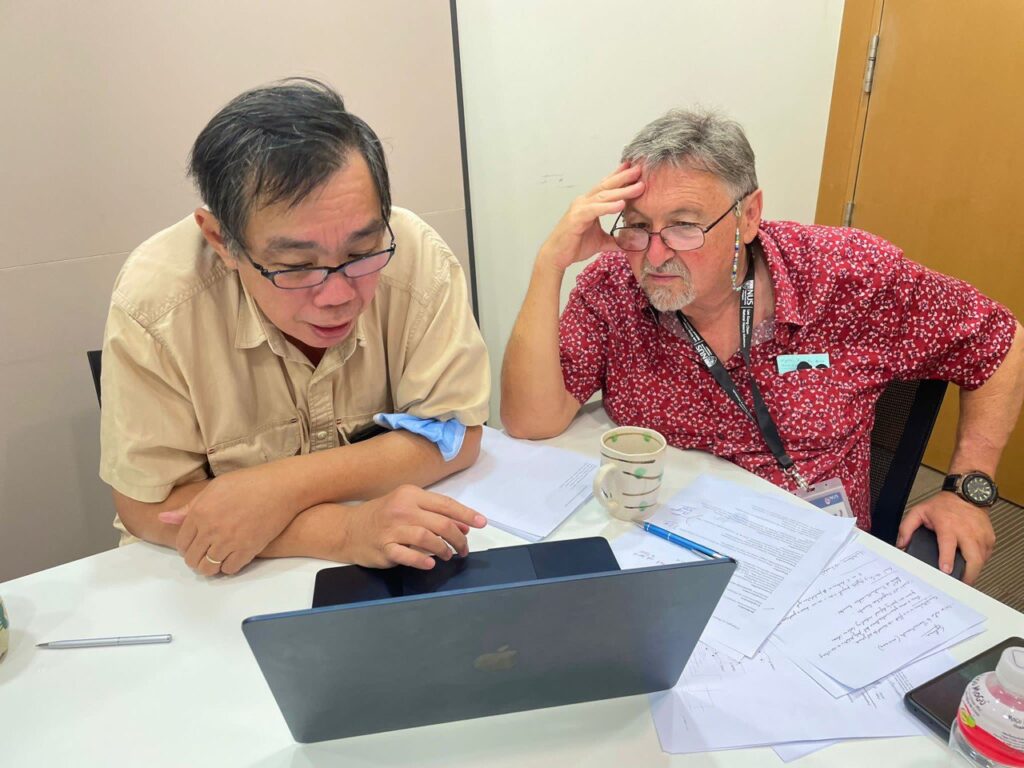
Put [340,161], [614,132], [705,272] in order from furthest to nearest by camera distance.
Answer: [614,132]
[705,272]
[340,161]

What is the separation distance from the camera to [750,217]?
1.47 meters

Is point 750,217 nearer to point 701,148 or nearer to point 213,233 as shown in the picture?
point 701,148

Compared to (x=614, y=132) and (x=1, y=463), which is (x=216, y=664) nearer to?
(x=1, y=463)

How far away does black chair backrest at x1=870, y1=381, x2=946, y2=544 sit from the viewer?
145 cm

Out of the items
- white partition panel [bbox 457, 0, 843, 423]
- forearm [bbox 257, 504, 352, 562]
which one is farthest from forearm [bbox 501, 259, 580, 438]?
white partition panel [bbox 457, 0, 843, 423]

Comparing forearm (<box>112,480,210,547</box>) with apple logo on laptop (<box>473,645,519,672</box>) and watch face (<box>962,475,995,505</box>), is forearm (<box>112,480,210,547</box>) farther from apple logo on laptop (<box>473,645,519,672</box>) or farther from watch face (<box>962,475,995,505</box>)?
watch face (<box>962,475,995,505</box>)

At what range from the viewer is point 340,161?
98 cm

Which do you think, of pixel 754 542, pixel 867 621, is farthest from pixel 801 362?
pixel 867 621

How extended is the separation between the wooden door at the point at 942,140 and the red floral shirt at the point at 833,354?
1.31m

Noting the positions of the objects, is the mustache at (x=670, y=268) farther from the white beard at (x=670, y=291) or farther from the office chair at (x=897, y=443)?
the office chair at (x=897, y=443)

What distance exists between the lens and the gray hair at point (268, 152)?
0.95 meters

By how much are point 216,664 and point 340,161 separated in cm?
68

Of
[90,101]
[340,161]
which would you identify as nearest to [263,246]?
[340,161]

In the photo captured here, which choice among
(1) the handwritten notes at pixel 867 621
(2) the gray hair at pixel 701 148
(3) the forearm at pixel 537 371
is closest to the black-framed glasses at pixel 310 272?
(3) the forearm at pixel 537 371
